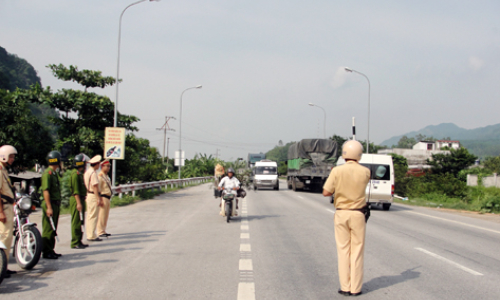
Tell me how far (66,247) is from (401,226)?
346 inches

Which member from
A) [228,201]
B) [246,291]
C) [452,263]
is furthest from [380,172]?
[246,291]

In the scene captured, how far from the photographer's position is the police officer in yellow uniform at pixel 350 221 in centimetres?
519

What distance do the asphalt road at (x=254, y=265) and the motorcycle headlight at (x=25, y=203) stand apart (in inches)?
36.7

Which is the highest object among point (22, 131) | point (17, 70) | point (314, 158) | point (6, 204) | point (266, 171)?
point (17, 70)

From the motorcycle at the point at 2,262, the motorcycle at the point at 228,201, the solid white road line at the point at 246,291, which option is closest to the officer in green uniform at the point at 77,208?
the motorcycle at the point at 2,262

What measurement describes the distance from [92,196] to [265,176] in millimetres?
24281

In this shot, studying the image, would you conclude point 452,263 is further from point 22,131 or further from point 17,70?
point 17,70

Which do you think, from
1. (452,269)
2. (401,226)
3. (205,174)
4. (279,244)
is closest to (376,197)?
(401,226)

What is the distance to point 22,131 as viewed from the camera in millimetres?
17531

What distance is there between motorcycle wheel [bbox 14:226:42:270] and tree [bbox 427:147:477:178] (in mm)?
55032

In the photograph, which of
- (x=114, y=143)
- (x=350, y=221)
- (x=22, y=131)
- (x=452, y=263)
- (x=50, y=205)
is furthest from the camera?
(x=114, y=143)

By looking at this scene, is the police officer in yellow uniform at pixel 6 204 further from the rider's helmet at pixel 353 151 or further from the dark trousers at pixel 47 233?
the rider's helmet at pixel 353 151

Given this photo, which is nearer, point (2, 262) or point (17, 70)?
point (2, 262)

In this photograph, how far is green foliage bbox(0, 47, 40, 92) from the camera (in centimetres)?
7744
